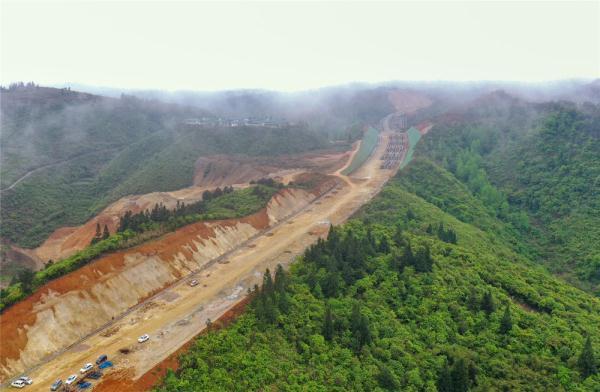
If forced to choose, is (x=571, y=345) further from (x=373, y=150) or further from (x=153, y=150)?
(x=153, y=150)

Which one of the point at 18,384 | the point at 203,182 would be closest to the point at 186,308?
the point at 18,384

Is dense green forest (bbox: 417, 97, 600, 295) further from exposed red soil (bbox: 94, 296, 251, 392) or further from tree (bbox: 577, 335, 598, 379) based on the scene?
exposed red soil (bbox: 94, 296, 251, 392)

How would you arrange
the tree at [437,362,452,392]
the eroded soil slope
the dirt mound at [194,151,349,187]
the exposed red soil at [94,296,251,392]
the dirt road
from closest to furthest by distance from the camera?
the exposed red soil at [94,296,251,392] → the tree at [437,362,452,392] → the dirt road → the eroded soil slope → the dirt mound at [194,151,349,187]

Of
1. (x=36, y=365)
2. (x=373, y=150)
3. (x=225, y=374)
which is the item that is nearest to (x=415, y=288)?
(x=225, y=374)

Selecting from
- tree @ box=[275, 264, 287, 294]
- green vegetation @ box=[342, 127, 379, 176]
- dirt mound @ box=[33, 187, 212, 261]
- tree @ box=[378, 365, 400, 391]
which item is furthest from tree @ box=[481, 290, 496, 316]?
dirt mound @ box=[33, 187, 212, 261]

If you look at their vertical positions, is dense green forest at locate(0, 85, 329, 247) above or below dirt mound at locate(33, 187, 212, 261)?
above
